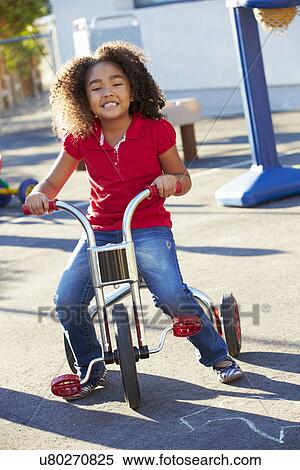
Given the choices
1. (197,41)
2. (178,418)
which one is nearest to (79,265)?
(178,418)

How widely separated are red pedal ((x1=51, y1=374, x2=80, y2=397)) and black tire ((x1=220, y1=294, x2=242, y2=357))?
0.69 m

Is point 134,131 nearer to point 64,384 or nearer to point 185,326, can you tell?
point 185,326

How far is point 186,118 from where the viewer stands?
1071 centimetres

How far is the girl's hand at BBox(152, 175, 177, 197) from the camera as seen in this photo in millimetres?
4094

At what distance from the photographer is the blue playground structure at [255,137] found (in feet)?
25.6

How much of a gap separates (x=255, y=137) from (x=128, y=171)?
382 centimetres

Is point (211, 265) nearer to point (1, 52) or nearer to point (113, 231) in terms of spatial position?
point (113, 231)

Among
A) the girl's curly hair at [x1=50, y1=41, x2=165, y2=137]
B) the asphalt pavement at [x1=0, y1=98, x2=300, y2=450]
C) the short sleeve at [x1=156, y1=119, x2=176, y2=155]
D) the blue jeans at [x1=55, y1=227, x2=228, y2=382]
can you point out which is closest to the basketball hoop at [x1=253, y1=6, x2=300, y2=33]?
the asphalt pavement at [x1=0, y1=98, x2=300, y2=450]

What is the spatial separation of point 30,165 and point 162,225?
8.21 meters

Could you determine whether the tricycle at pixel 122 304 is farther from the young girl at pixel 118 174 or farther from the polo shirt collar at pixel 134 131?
the polo shirt collar at pixel 134 131

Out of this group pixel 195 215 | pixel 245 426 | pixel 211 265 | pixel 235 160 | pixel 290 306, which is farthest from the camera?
pixel 235 160

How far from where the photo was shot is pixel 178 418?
4039 millimetres
